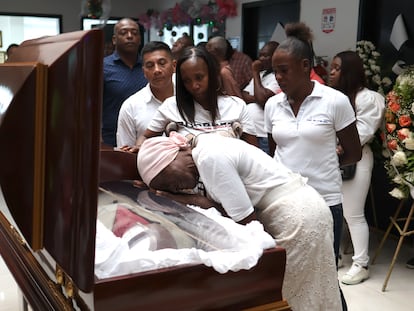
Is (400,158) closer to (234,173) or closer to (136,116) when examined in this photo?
(136,116)

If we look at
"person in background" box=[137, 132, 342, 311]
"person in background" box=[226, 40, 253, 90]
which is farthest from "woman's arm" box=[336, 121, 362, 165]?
"person in background" box=[226, 40, 253, 90]

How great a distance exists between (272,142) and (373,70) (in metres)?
1.69

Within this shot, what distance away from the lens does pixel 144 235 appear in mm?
1082

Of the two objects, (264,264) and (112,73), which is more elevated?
(112,73)

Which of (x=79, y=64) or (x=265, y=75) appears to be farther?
(x=265, y=75)

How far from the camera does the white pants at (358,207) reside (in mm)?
3162

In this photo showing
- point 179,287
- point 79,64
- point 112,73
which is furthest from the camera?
point 112,73

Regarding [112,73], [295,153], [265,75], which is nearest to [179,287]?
[295,153]

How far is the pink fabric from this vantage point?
135cm

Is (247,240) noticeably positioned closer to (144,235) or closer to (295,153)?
(144,235)

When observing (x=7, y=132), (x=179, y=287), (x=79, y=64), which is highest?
(x=79, y=64)

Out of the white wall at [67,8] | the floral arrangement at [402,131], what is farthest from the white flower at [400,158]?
the white wall at [67,8]

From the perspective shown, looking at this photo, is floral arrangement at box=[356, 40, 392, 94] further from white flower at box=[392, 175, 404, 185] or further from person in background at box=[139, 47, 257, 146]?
person in background at box=[139, 47, 257, 146]

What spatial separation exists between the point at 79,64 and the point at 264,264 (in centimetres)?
54
